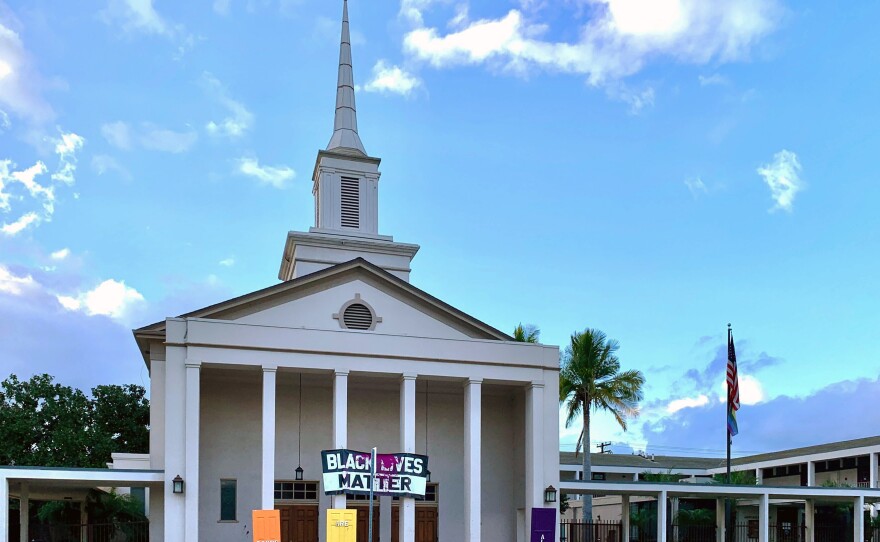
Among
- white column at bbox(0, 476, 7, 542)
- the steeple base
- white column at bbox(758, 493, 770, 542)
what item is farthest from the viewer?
the steeple base

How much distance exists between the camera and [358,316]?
3175 centimetres

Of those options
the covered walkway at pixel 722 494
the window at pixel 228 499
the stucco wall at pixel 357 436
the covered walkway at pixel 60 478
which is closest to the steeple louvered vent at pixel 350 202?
the stucco wall at pixel 357 436

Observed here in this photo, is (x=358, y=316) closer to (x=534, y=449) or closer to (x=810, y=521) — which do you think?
(x=534, y=449)

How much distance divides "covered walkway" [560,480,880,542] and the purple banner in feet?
9.04

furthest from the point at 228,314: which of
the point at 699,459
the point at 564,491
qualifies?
the point at 699,459

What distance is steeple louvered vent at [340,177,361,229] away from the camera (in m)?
38.6

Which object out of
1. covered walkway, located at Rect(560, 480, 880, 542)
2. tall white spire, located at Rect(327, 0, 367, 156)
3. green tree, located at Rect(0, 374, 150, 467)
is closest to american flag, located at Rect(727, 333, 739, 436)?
covered walkway, located at Rect(560, 480, 880, 542)

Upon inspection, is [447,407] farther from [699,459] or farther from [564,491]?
[699,459]

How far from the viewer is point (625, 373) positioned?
→ 45406mm

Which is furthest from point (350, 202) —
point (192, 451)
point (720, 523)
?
point (720, 523)

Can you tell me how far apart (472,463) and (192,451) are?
28.0ft

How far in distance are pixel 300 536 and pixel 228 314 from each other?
7.50 m

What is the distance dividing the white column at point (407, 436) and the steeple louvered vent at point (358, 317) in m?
2.14

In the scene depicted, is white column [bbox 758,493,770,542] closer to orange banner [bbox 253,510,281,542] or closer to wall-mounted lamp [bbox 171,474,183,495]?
orange banner [bbox 253,510,281,542]
